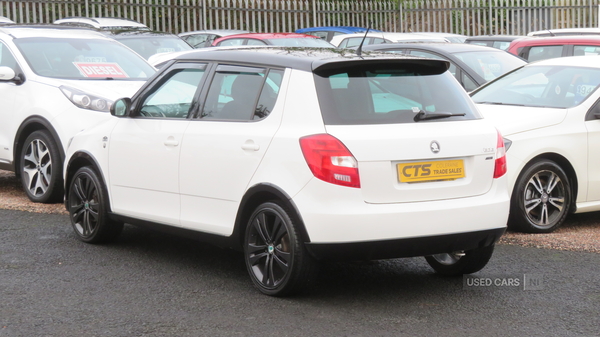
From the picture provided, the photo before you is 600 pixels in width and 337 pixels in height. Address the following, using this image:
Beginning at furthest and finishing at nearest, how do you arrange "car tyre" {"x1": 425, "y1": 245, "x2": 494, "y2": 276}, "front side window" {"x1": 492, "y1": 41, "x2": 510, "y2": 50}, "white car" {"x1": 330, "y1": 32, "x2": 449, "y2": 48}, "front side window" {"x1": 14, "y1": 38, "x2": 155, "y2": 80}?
1. "white car" {"x1": 330, "y1": 32, "x2": 449, "y2": 48}
2. "front side window" {"x1": 492, "y1": 41, "x2": 510, "y2": 50}
3. "front side window" {"x1": 14, "y1": 38, "x2": 155, "y2": 80}
4. "car tyre" {"x1": 425, "y1": 245, "x2": 494, "y2": 276}

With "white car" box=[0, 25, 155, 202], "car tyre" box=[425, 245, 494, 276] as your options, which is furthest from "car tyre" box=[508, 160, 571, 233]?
"white car" box=[0, 25, 155, 202]

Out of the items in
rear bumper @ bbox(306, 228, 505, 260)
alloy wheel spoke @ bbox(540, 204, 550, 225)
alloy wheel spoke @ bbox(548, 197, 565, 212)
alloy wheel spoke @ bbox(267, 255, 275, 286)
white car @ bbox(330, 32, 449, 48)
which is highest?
white car @ bbox(330, 32, 449, 48)

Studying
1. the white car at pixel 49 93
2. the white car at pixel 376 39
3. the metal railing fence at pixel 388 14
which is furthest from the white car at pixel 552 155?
the metal railing fence at pixel 388 14

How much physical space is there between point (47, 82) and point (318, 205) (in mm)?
5113

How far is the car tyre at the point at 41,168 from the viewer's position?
29.2ft

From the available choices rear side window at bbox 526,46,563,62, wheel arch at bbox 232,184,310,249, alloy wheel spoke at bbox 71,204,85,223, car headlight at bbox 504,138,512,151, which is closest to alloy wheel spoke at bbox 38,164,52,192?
alloy wheel spoke at bbox 71,204,85,223

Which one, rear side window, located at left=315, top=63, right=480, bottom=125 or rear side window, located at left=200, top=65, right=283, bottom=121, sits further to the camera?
rear side window, located at left=200, top=65, right=283, bottom=121

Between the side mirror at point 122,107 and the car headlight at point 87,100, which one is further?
the car headlight at point 87,100

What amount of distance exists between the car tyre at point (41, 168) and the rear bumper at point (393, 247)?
4.53 metres

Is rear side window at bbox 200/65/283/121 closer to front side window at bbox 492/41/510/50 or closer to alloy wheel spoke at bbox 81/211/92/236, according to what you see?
alloy wheel spoke at bbox 81/211/92/236

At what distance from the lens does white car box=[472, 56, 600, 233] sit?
25.2 feet

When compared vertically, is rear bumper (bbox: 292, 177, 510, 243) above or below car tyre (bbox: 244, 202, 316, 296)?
above

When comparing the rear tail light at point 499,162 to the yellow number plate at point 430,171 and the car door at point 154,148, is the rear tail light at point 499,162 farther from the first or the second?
the car door at point 154,148

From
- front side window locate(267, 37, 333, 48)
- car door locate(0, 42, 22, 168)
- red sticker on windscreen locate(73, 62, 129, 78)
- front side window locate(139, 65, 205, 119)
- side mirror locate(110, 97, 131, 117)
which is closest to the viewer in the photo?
front side window locate(139, 65, 205, 119)
